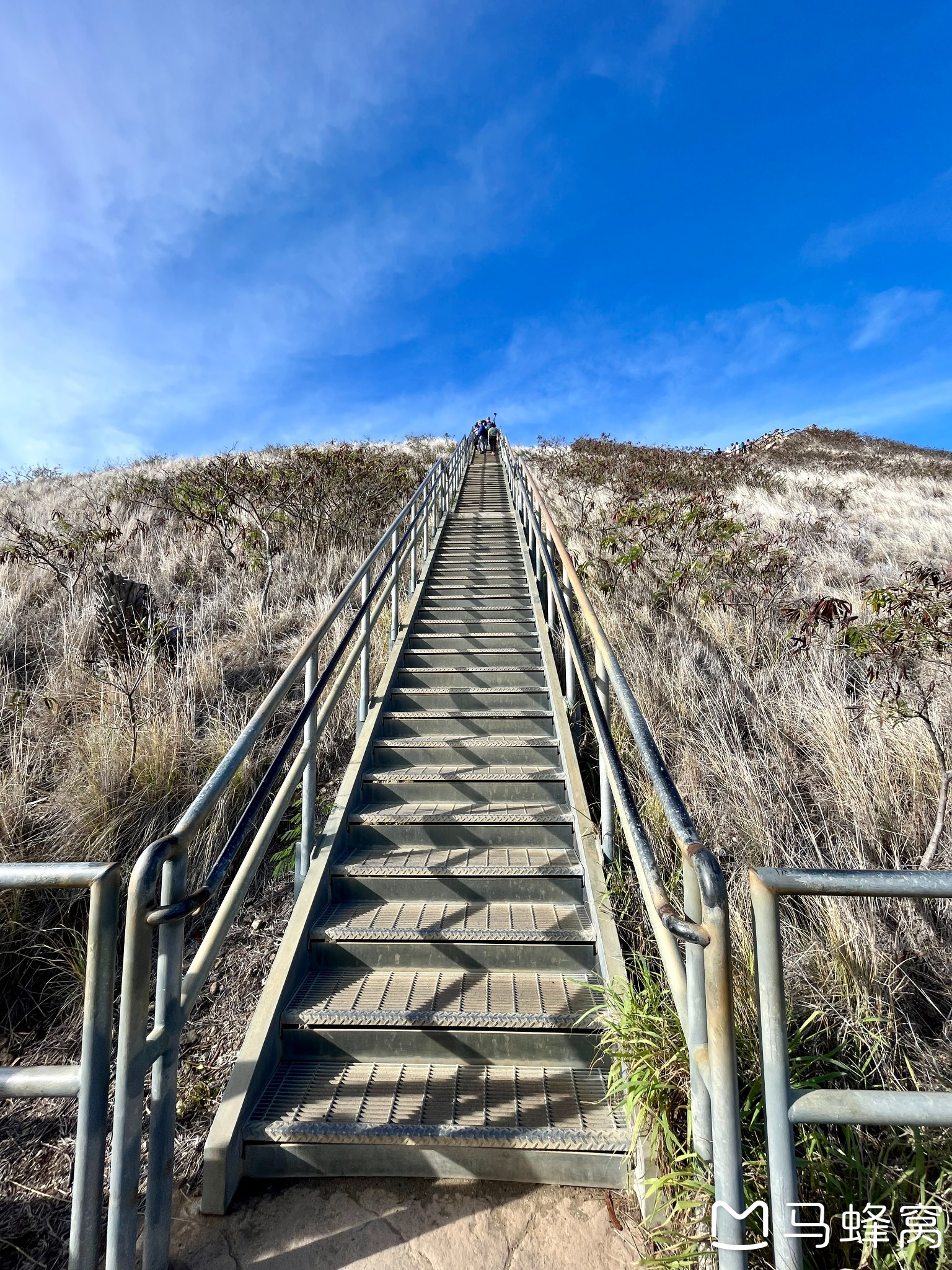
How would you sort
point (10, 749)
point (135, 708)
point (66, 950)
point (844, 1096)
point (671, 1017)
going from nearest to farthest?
point (844, 1096), point (671, 1017), point (66, 950), point (10, 749), point (135, 708)

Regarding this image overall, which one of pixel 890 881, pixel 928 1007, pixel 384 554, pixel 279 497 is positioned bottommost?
pixel 928 1007

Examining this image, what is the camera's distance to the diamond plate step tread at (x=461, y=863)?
329cm

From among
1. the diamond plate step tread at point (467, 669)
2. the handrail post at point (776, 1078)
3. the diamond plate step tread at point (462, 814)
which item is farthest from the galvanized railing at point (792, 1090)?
the diamond plate step tread at point (467, 669)

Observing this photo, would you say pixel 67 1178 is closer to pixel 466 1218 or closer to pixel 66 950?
pixel 66 950

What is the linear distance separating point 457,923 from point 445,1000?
1.37 feet

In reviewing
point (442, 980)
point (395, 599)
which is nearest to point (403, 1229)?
point (442, 980)

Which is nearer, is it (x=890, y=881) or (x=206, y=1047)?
(x=890, y=881)

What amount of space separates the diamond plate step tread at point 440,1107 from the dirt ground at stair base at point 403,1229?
6.0 inches

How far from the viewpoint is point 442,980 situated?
9.38ft

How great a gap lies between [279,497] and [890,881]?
997 centimetres

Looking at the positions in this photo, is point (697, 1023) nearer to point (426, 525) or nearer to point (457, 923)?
point (457, 923)

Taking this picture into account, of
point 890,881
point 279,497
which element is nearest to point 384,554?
point 279,497

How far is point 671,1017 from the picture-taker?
7.07 ft

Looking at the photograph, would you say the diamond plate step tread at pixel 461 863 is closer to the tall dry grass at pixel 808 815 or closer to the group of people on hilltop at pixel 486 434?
the tall dry grass at pixel 808 815
